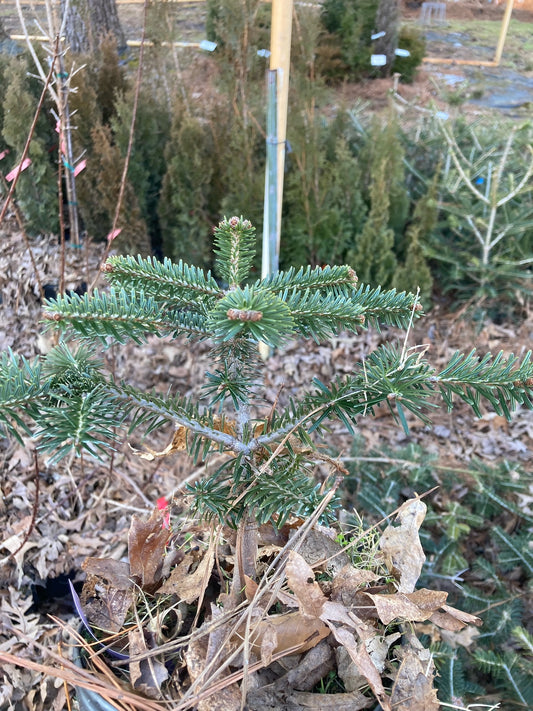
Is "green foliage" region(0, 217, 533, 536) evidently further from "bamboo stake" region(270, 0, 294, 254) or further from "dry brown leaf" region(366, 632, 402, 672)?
"bamboo stake" region(270, 0, 294, 254)

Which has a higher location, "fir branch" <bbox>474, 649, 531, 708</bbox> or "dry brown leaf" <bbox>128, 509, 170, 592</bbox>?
"dry brown leaf" <bbox>128, 509, 170, 592</bbox>

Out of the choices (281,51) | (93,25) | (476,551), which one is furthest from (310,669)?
(93,25)

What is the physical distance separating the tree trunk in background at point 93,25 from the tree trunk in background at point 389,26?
6.26ft

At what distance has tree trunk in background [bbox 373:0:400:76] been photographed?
3820mm

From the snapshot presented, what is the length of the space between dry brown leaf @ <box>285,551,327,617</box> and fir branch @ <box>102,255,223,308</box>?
355 millimetres

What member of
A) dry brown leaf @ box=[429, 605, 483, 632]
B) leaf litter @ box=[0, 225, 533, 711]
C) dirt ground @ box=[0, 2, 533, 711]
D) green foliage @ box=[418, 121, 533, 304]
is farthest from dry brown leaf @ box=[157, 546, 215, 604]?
green foliage @ box=[418, 121, 533, 304]

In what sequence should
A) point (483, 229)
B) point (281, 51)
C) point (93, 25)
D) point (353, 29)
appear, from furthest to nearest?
point (353, 29) < point (93, 25) < point (483, 229) < point (281, 51)

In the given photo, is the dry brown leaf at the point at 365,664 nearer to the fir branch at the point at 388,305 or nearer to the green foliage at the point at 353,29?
the fir branch at the point at 388,305

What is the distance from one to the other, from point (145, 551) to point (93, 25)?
3491 mm

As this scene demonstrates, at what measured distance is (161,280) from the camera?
70cm

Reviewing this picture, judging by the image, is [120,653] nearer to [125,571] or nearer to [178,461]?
[125,571]

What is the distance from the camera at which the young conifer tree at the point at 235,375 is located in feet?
1.90

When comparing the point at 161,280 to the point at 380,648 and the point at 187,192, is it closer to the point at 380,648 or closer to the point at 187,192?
the point at 380,648

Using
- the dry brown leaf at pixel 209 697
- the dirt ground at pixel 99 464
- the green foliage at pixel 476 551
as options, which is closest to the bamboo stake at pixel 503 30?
the dirt ground at pixel 99 464
